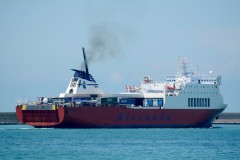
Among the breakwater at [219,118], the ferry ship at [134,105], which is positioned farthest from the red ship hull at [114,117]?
the breakwater at [219,118]

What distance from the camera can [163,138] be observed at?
7400cm

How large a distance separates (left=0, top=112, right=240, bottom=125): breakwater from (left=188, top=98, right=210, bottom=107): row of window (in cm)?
2887

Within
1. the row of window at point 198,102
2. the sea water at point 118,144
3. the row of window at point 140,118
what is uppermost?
the row of window at point 198,102

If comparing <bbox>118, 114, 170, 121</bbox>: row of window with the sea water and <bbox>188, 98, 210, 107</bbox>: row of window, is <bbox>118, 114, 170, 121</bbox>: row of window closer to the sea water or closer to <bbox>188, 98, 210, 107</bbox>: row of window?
the sea water

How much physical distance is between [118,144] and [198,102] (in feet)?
93.5

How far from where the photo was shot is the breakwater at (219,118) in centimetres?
11812

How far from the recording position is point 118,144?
217 feet

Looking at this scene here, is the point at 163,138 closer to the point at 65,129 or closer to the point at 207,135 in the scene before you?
the point at 207,135

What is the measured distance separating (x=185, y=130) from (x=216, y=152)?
2756 cm

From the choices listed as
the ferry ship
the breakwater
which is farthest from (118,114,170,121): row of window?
the breakwater

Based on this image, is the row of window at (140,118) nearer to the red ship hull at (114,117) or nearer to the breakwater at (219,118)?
the red ship hull at (114,117)

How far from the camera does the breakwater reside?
118 meters

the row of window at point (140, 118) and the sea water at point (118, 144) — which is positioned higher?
the row of window at point (140, 118)

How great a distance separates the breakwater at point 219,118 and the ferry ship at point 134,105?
26052mm
